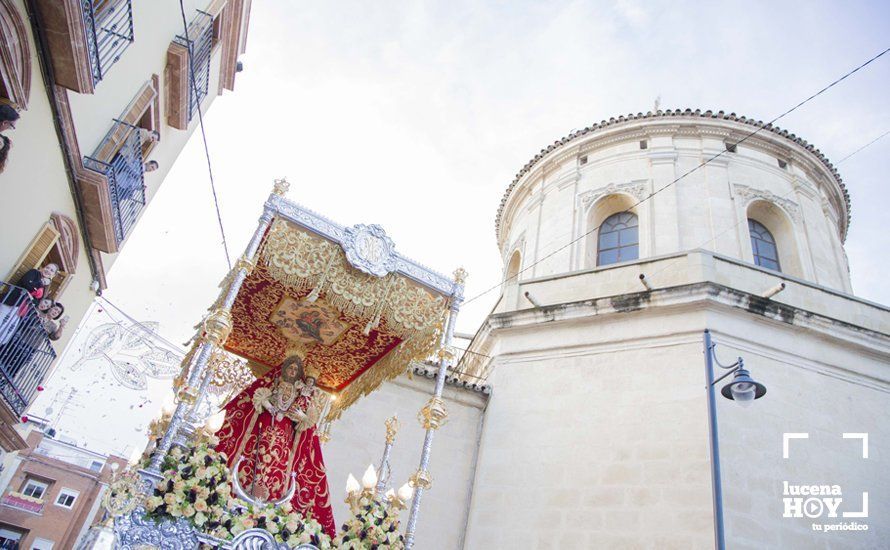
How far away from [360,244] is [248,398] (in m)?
2.18

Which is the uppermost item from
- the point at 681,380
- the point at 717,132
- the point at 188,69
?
the point at 717,132

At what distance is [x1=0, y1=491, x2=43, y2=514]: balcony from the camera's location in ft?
69.9

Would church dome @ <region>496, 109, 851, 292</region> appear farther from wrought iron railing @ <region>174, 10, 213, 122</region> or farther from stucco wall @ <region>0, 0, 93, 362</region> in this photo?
stucco wall @ <region>0, 0, 93, 362</region>

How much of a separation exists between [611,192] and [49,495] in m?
22.9

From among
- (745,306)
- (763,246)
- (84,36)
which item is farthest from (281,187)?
(763,246)

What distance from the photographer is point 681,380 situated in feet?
27.2

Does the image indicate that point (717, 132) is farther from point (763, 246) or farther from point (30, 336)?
point (30, 336)

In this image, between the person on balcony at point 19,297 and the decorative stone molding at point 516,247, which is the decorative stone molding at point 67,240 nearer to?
the person on balcony at point 19,297

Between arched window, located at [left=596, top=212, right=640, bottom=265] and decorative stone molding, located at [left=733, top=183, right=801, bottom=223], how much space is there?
79.9 inches

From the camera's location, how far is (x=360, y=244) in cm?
643

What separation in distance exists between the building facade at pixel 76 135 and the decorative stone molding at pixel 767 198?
9.76 m

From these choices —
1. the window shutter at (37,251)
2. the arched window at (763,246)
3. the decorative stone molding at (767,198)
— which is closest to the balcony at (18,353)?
the window shutter at (37,251)

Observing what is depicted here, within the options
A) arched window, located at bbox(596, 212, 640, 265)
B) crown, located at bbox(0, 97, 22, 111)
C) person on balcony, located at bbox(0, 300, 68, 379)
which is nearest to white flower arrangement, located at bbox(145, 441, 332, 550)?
person on balcony, located at bbox(0, 300, 68, 379)

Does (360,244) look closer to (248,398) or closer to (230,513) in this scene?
(248,398)
